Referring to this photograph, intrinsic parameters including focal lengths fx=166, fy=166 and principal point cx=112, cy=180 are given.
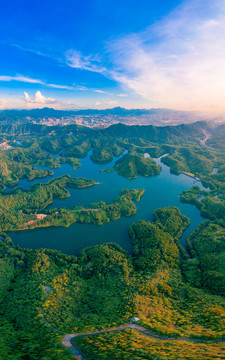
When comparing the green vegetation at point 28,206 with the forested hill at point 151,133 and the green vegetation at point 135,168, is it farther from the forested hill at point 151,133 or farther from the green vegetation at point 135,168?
the forested hill at point 151,133

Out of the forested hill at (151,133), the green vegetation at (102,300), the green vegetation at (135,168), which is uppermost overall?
the forested hill at (151,133)

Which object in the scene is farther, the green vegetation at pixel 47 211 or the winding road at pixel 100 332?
the green vegetation at pixel 47 211

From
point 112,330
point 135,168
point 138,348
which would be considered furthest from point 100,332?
point 135,168

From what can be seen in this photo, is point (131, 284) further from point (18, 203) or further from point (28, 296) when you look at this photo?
point (18, 203)

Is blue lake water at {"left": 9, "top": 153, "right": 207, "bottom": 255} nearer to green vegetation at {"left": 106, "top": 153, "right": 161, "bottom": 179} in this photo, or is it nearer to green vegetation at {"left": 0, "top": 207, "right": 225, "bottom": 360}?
green vegetation at {"left": 106, "top": 153, "right": 161, "bottom": 179}

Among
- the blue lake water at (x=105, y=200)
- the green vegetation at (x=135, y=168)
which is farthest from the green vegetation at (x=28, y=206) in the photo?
the green vegetation at (x=135, y=168)

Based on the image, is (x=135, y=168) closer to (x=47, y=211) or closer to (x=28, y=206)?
(x=47, y=211)
